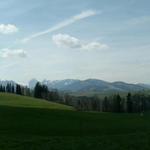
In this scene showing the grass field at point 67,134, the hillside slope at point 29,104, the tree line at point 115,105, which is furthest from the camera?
the tree line at point 115,105

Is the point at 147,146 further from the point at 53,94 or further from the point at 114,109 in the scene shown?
the point at 53,94

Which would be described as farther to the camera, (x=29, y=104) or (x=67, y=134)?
(x=29, y=104)

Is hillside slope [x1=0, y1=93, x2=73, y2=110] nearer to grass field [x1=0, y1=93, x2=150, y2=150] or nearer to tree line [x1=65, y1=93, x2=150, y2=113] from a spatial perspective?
tree line [x1=65, y1=93, x2=150, y2=113]

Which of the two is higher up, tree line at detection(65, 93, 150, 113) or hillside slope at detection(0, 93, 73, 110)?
hillside slope at detection(0, 93, 73, 110)

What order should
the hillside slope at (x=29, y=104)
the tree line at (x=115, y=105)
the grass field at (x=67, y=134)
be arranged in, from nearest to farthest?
1. the grass field at (x=67, y=134)
2. the hillside slope at (x=29, y=104)
3. the tree line at (x=115, y=105)

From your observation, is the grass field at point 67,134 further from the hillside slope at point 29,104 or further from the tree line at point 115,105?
the tree line at point 115,105

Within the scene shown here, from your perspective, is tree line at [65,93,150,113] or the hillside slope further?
tree line at [65,93,150,113]

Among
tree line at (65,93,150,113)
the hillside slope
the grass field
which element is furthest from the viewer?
A: tree line at (65,93,150,113)

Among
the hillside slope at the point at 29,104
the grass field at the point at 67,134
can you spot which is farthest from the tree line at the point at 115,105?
the grass field at the point at 67,134

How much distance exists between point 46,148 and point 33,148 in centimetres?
114

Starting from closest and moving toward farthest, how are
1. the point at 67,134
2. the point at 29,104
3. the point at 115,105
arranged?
the point at 67,134 < the point at 29,104 < the point at 115,105

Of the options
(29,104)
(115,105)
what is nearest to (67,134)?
(29,104)

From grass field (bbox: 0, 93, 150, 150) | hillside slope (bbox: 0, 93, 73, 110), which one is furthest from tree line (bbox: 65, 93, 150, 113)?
grass field (bbox: 0, 93, 150, 150)

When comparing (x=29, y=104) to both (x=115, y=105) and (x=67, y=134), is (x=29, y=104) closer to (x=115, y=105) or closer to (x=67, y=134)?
(x=115, y=105)
